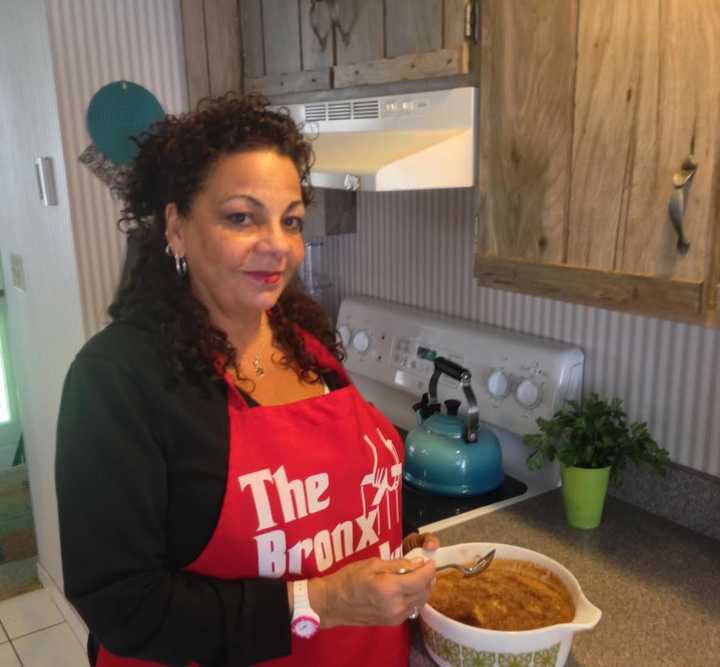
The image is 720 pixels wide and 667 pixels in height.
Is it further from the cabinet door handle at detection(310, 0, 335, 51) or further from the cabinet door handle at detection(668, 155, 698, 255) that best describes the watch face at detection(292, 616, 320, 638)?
the cabinet door handle at detection(310, 0, 335, 51)

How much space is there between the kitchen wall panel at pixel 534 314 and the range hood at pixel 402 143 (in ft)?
1.23

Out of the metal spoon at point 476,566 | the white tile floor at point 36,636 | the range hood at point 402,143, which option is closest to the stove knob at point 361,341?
the range hood at point 402,143

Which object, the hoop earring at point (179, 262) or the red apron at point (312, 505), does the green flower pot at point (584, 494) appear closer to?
the red apron at point (312, 505)

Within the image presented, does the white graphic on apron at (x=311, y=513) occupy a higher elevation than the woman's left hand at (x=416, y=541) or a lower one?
higher

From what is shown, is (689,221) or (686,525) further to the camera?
(686,525)

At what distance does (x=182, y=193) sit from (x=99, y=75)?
96 cm

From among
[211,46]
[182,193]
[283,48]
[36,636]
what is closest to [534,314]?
[283,48]

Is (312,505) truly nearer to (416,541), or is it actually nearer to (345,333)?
(416,541)

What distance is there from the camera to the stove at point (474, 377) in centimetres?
146

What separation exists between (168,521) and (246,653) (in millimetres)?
185

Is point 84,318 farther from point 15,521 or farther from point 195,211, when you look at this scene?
point 15,521

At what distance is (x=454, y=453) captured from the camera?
4.79 ft

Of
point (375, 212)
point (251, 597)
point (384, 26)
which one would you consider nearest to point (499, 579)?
point (251, 597)

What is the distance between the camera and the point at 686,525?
134 cm
